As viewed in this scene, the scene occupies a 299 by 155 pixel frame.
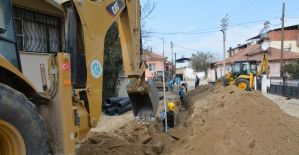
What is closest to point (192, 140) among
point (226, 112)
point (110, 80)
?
point (226, 112)

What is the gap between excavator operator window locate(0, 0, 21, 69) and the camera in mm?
3644

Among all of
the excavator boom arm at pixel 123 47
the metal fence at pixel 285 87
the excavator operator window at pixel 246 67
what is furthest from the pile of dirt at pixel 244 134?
the excavator operator window at pixel 246 67

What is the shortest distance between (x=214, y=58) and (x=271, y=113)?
8685 centimetres

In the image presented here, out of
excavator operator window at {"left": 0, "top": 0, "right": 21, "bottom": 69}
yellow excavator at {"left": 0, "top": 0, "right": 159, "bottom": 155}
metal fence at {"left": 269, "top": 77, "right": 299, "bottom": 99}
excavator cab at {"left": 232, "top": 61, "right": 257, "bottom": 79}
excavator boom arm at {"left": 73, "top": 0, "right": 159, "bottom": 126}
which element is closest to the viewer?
yellow excavator at {"left": 0, "top": 0, "right": 159, "bottom": 155}

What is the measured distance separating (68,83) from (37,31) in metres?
7.28

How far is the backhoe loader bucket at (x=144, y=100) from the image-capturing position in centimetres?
669

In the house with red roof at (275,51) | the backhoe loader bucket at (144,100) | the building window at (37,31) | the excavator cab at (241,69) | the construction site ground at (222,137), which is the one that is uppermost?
the house with red roof at (275,51)

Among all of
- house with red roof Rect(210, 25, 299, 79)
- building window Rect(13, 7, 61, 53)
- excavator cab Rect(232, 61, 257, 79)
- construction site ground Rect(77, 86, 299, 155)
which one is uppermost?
house with red roof Rect(210, 25, 299, 79)

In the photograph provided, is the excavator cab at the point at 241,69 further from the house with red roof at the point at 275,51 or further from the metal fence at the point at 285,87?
the house with red roof at the point at 275,51

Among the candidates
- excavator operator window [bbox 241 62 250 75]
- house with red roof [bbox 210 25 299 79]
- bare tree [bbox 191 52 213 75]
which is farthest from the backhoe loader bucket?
bare tree [bbox 191 52 213 75]

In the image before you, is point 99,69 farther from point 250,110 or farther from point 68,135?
point 250,110

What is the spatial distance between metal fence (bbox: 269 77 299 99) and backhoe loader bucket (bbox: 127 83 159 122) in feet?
47.9

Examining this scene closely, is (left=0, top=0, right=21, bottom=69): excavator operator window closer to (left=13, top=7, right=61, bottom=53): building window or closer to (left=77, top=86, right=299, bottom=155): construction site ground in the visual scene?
(left=77, top=86, right=299, bottom=155): construction site ground

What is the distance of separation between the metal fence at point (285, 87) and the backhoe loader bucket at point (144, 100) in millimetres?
14596
